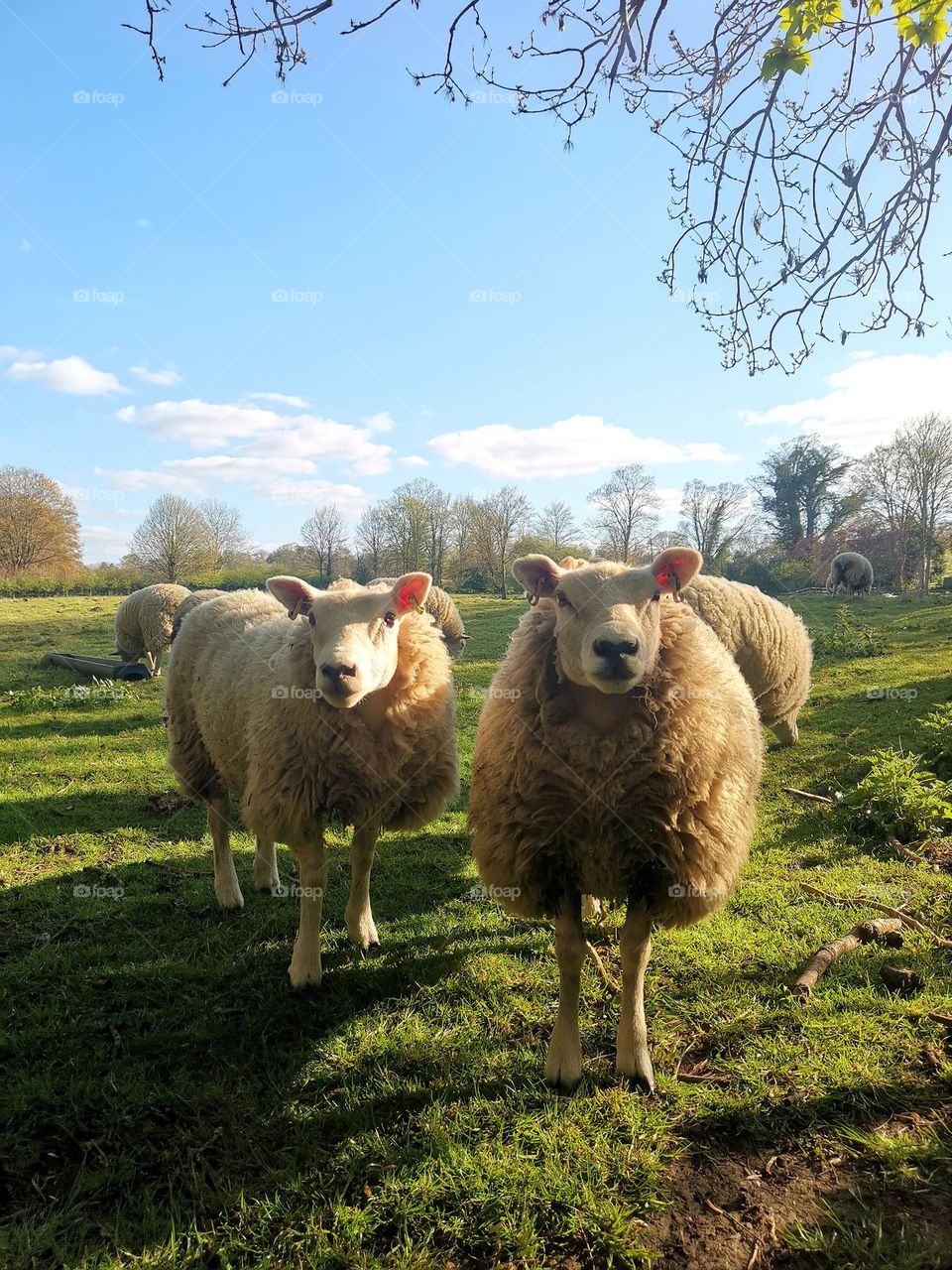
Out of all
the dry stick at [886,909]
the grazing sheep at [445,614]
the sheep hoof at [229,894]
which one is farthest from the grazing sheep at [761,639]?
the sheep hoof at [229,894]

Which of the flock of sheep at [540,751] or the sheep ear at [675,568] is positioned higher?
the sheep ear at [675,568]

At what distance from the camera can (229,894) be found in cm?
465

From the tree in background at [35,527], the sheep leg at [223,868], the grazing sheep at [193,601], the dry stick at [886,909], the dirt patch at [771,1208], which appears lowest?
the dirt patch at [771,1208]

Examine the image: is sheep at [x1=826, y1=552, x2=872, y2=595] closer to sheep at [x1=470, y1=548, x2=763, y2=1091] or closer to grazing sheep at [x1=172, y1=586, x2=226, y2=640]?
grazing sheep at [x1=172, y1=586, x2=226, y2=640]

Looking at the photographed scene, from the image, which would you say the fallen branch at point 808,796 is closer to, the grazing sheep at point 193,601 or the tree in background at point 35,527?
the grazing sheep at point 193,601

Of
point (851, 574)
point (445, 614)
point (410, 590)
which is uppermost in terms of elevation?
point (410, 590)

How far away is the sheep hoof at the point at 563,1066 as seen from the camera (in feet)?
9.50

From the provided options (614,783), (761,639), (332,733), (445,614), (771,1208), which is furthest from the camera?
(445,614)

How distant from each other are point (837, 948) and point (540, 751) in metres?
2.22

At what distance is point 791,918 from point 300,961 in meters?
3.07

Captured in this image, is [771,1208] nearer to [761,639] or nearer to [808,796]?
[808,796]
